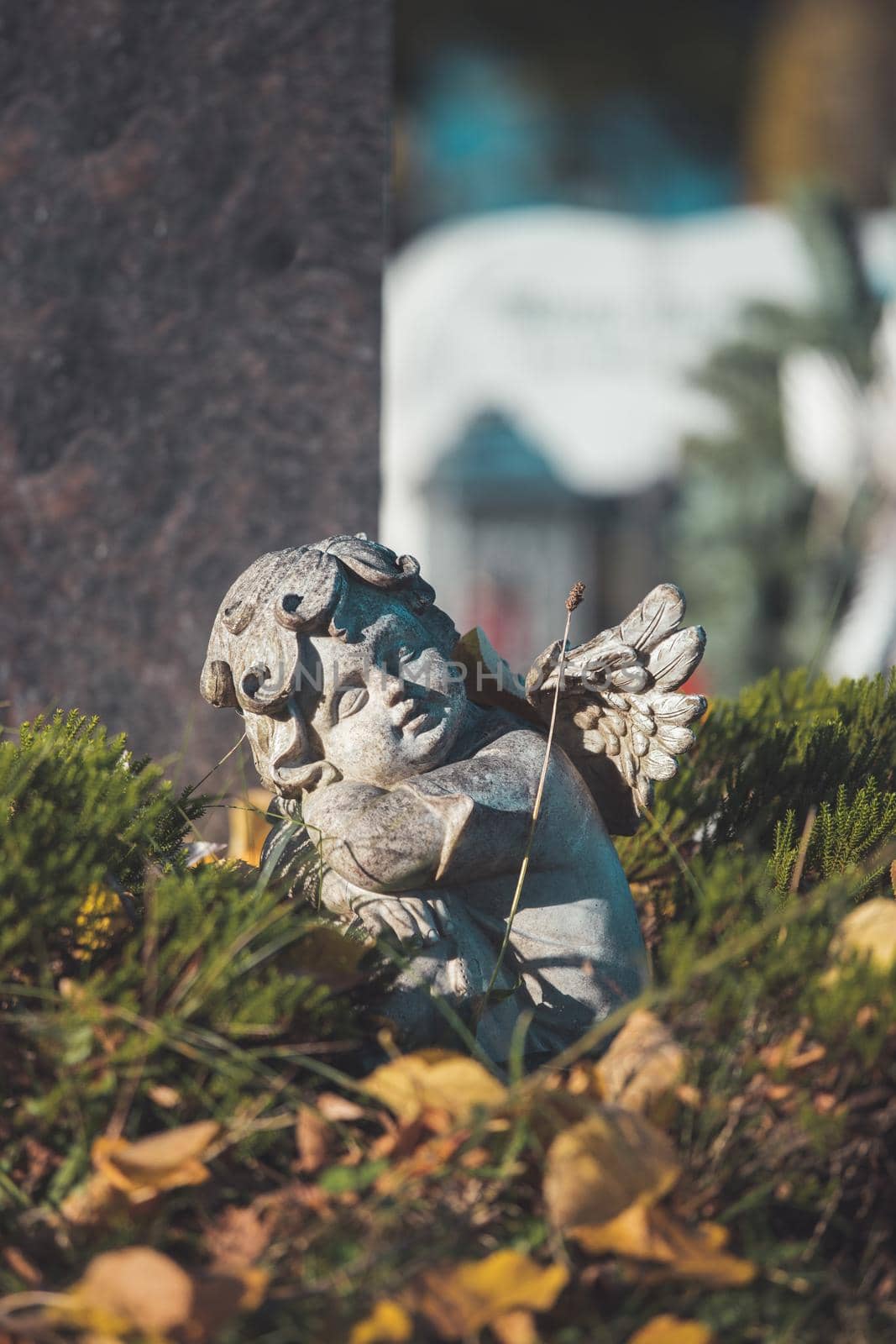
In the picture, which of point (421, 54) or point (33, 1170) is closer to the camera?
point (33, 1170)

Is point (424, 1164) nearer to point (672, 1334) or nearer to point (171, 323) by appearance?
point (672, 1334)

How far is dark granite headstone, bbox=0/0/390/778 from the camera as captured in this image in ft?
8.27

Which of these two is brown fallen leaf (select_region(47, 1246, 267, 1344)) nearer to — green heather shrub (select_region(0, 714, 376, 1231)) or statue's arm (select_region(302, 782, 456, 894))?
green heather shrub (select_region(0, 714, 376, 1231))

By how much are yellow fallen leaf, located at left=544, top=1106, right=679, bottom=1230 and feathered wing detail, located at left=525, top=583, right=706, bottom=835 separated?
42 cm

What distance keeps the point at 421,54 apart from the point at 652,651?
13977 mm

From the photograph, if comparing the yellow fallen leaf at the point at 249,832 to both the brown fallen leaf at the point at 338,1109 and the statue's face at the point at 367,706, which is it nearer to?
the statue's face at the point at 367,706

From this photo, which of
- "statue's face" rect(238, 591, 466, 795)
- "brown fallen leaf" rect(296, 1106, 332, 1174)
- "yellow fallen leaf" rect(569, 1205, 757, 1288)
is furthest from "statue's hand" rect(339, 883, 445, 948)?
"yellow fallen leaf" rect(569, 1205, 757, 1288)

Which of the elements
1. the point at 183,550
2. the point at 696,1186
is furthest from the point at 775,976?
the point at 183,550

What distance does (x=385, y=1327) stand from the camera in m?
0.83

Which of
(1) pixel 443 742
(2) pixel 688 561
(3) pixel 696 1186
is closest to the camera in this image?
(3) pixel 696 1186

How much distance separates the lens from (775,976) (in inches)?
42.1

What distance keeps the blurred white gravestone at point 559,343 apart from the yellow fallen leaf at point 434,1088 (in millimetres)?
7315

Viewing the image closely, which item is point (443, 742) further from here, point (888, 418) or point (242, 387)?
point (888, 418)

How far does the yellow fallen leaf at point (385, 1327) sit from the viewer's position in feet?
2.72
